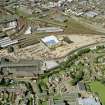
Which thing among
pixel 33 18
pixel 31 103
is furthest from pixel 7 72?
pixel 33 18

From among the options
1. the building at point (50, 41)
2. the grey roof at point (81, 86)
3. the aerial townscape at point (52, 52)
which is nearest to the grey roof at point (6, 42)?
the aerial townscape at point (52, 52)

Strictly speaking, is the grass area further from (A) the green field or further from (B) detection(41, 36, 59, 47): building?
(A) the green field

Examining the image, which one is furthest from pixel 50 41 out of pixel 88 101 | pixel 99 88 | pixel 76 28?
pixel 88 101

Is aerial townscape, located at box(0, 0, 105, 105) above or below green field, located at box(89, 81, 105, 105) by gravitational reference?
above

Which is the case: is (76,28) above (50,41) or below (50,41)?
below

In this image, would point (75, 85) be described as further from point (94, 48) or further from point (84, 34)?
point (84, 34)

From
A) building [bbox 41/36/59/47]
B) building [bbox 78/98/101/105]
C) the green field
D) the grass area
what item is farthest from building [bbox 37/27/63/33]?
building [bbox 78/98/101/105]

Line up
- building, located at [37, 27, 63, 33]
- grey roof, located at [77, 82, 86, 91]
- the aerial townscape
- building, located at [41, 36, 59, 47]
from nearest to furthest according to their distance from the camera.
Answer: the aerial townscape → grey roof, located at [77, 82, 86, 91] → building, located at [41, 36, 59, 47] → building, located at [37, 27, 63, 33]

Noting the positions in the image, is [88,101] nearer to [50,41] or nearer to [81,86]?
[81,86]
